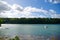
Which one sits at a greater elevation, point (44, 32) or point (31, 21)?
point (31, 21)

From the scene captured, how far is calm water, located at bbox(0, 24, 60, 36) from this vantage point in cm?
129

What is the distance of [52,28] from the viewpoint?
4.23ft

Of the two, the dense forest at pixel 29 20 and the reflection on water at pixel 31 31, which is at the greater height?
the dense forest at pixel 29 20

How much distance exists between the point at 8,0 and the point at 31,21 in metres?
0.36

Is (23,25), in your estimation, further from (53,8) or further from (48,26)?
(53,8)

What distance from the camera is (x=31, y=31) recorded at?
4.25 ft

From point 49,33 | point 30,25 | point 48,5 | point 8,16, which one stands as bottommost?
point 49,33

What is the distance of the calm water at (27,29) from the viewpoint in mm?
1288

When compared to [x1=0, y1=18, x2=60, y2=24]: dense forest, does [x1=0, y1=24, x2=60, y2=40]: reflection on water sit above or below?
below

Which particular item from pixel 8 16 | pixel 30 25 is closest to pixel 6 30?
pixel 8 16

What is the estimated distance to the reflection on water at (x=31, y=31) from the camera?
129 centimetres

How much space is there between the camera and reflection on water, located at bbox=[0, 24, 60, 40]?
129 cm

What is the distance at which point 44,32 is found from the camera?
129 cm

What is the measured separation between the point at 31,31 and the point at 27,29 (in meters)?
0.05
